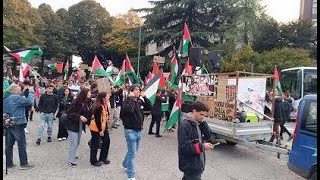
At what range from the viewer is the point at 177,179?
262 inches

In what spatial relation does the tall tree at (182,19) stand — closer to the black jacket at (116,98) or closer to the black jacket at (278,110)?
the black jacket at (116,98)

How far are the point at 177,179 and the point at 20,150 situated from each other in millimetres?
2962

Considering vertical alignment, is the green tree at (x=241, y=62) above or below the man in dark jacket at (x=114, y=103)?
above

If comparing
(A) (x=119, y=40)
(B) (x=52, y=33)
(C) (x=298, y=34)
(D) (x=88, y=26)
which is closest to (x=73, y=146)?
(C) (x=298, y=34)

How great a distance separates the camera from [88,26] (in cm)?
5266

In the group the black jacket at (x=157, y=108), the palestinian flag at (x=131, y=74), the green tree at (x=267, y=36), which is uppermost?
the green tree at (x=267, y=36)

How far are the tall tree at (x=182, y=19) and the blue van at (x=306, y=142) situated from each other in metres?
23.7

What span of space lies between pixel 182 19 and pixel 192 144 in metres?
27.1

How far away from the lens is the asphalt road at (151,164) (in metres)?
6.76

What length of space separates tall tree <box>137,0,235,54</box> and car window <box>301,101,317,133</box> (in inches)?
932

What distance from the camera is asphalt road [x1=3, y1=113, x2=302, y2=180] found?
6.76 m

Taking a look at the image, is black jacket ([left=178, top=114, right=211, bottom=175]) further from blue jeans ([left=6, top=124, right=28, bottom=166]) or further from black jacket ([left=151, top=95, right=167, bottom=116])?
black jacket ([left=151, top=95, right=167, bottom=116])

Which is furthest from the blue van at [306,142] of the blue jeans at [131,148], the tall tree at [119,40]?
the tall tree at [119,40]

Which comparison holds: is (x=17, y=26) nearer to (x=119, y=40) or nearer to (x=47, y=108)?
(x=119, y=40)
